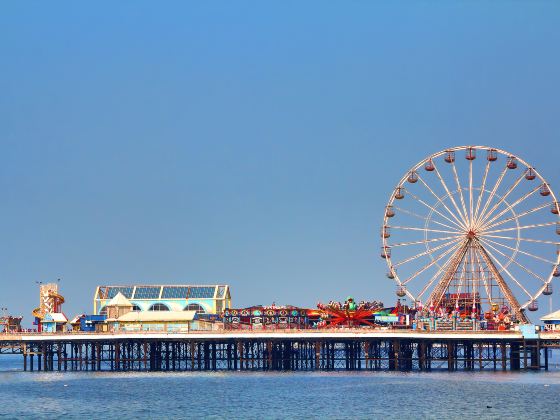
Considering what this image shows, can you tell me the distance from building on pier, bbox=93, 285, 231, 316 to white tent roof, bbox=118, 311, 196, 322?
23.0 feet

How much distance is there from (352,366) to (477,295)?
1521 centimetres

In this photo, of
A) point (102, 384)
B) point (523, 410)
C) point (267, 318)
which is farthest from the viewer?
point (267, 318)

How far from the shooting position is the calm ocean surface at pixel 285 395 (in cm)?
8388

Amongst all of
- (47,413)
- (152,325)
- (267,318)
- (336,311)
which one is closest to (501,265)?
(336,311)

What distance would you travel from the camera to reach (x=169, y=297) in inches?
5669

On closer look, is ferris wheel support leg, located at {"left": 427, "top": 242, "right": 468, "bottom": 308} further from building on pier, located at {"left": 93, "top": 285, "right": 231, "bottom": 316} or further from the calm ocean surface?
building on pier, located at {"left": 93, "top": 285, "right": 231, "bottom": 316}

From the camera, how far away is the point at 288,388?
102188 mm

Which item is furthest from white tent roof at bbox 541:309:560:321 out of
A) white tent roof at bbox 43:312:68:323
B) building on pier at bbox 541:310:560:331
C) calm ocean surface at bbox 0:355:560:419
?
white tent roof at bbox 43:312:68:323

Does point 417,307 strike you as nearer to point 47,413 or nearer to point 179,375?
point 179,375

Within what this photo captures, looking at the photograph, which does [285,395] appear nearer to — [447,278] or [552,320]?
[447,278]

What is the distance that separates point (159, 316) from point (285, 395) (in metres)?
39.9

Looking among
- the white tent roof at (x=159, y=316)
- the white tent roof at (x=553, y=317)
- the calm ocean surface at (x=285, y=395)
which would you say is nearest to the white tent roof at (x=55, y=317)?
the white tent roof at (x=159, y=316)

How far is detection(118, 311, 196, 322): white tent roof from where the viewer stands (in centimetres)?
13200

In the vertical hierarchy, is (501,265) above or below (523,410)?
above
